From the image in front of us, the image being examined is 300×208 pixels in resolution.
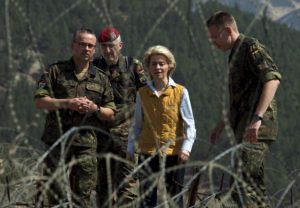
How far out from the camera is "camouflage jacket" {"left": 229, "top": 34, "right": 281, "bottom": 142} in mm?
3492

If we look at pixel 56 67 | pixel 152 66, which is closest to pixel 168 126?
pixel 152 66

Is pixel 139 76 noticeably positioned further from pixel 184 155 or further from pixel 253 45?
pixel 253 45

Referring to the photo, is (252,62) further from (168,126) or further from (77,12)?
(77,12)

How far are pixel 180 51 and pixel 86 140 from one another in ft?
379

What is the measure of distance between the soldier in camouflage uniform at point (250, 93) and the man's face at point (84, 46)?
1031 millimetres

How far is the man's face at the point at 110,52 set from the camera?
16.2 feet

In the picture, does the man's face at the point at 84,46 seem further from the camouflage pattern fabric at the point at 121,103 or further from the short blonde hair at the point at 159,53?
the camouflage pattern fabric at the point at 121,103

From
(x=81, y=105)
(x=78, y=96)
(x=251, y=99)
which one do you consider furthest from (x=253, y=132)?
(x=78, y=96)

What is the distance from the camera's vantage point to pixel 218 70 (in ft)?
5.51

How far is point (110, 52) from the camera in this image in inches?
197

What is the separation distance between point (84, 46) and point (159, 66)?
45 cm

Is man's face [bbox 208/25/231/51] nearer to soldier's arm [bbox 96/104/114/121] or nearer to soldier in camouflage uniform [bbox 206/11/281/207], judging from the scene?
soldier in camouflage uniform [bbox 206/11/281/207]

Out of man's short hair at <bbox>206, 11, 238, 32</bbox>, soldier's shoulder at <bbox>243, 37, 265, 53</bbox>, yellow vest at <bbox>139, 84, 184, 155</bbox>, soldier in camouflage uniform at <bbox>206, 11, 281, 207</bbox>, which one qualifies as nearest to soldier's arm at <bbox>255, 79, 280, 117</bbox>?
soldier in camouflage uniform at <bbox>206, 11, 281, 207</bbox>

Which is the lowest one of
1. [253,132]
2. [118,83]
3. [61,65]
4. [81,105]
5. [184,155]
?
[184,155]
